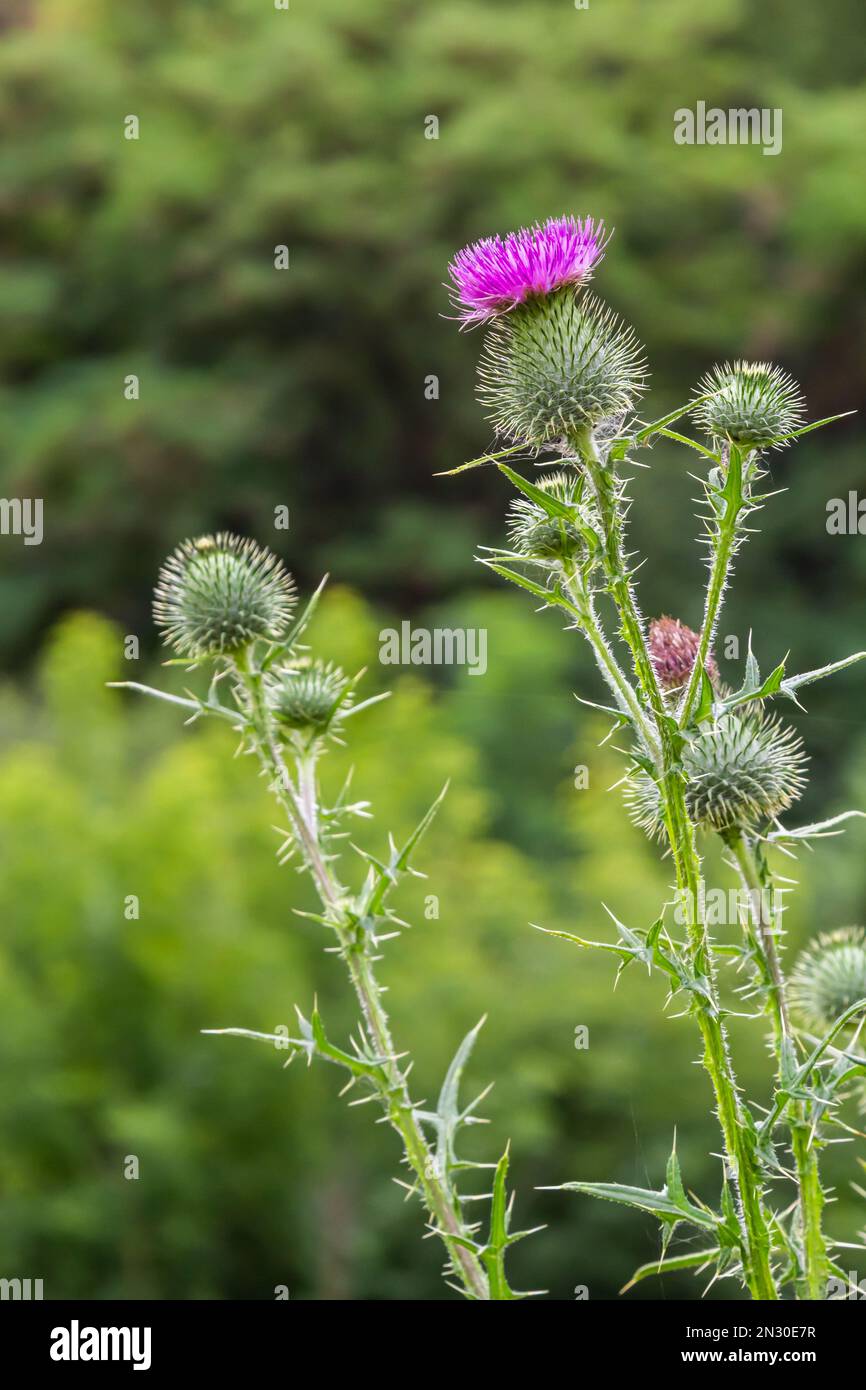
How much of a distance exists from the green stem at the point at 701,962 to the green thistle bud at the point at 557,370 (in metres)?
0.31

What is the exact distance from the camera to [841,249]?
60.4 ft

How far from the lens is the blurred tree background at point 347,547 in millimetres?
8211

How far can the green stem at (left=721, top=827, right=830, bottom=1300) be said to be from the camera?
5.13ft

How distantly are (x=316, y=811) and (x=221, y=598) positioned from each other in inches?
17.1

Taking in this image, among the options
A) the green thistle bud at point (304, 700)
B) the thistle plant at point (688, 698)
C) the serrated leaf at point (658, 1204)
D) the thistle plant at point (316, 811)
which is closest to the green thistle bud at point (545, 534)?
the thistle plant at point (688, 698)

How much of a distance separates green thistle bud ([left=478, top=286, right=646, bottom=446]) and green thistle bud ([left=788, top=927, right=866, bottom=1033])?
84cm

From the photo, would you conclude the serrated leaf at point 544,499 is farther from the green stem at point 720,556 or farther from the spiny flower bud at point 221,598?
the spiny flower bud at point 221,598

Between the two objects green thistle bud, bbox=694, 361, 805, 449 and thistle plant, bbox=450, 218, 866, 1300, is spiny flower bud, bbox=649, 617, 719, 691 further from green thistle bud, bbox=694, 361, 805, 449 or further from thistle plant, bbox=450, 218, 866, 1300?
green thistle bud, bbox=694, 361, 805, 449

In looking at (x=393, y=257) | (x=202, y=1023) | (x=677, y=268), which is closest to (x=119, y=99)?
(x=393, y=257)

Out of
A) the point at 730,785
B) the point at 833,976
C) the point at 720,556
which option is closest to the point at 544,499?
the point at 720,556

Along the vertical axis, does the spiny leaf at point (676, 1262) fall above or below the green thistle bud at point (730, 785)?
below

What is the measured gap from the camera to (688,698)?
1638mm

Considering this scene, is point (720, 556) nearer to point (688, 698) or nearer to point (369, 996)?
point (688, 698)

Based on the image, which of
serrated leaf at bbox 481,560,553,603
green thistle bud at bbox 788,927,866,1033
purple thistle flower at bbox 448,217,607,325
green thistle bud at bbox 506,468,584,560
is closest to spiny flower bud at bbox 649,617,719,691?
green thistle bud at bbox 506,468,584,560
